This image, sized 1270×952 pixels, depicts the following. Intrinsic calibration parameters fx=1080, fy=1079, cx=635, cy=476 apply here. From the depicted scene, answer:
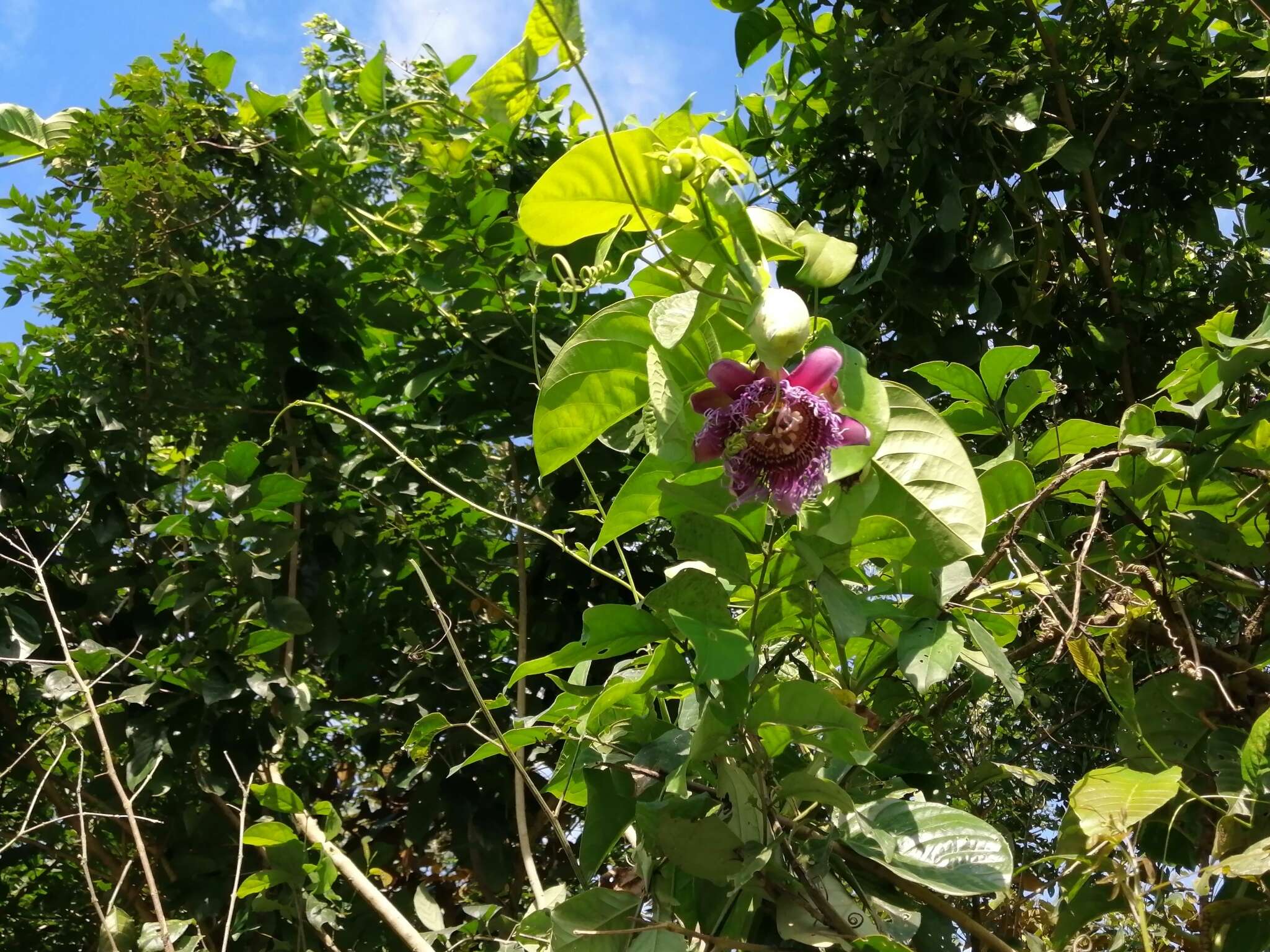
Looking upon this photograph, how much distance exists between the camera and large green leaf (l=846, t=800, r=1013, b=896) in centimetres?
68

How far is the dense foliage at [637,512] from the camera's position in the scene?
27.4 inches

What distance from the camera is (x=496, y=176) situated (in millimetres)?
1744

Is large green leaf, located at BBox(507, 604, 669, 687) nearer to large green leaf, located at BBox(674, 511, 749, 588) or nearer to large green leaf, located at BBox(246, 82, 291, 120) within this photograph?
large green leaf, located at BBox(674, 511, 749, 588)

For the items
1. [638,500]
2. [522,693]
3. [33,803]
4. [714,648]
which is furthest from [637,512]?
[33,803]

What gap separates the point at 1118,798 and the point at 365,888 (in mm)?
810

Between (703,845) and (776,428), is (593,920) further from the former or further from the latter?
(776,428)

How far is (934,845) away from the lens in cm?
72

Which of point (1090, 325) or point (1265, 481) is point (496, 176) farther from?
point (1265, 481)

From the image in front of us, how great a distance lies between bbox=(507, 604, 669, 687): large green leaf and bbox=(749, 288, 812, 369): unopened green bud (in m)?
0.21

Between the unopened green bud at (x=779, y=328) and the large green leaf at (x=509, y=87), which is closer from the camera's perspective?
the unopened green bud at (x=779, y=328)

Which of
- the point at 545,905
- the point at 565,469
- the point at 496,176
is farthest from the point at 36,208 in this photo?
the point at 545,905

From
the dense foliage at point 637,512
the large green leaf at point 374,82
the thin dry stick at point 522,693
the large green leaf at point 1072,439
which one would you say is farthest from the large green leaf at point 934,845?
the large green leaf at point 374,82

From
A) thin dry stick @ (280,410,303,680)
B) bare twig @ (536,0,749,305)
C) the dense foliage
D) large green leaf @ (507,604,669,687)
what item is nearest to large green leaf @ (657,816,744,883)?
the dense foliage

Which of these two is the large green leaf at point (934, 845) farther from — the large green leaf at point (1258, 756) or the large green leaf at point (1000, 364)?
the large green leaf at point (1000, 364)
